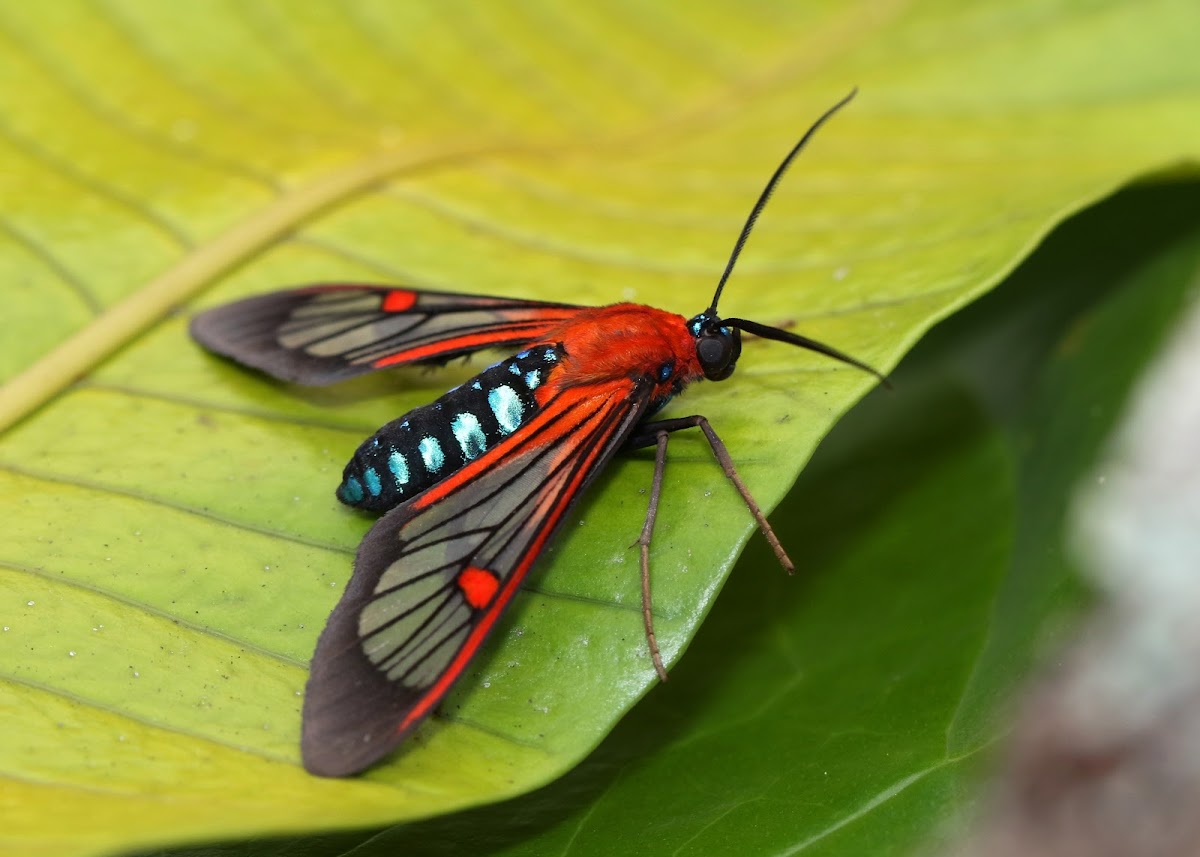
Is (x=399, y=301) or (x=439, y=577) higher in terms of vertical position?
(x=399, y=301)

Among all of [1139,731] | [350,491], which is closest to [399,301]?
[350,491]

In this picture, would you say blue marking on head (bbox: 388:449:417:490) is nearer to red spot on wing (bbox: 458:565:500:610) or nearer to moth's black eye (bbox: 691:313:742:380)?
red spot on wing (bbox: 458:565:500:610)

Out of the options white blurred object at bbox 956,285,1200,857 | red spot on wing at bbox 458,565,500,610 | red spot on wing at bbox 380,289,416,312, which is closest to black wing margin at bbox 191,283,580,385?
red spot on wing at bbox 380,289,416,312

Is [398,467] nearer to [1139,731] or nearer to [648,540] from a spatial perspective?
[648,540]

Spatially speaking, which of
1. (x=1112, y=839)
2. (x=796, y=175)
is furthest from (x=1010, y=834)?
(x=796, y=175)

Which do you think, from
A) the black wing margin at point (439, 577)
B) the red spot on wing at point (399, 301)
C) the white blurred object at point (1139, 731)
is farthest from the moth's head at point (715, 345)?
the white blurred object at point (1139, 731)

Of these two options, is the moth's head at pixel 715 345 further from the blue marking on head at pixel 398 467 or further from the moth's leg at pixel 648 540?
the blue marking on head at pixel 398 467
